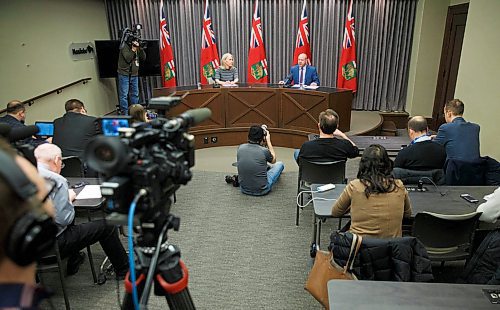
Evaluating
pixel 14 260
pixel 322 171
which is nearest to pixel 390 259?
pixel 322 171

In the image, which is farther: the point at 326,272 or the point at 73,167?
the point at 73,167

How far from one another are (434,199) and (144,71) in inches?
230

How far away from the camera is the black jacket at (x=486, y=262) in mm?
1999

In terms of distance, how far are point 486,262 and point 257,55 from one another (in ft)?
19.0

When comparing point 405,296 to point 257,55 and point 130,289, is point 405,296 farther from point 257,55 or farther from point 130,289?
point 257,55

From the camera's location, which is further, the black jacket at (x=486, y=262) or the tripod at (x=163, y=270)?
the black jacket at (x=486, y=262)

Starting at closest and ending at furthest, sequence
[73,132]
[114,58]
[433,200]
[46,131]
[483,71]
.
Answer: [433,200] < [73,132] < [46,131] < [483,71] < [114,58]

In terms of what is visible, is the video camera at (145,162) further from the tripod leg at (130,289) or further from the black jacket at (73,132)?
the black jacket at (73,132)

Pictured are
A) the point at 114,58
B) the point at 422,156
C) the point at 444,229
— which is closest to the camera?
the point at 444,229

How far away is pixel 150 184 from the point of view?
98 centimetres

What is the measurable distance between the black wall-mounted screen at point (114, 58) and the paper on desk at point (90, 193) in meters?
4.66

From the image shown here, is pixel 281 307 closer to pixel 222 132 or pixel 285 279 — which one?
pixel 285 279

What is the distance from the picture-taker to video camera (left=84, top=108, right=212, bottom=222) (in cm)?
90

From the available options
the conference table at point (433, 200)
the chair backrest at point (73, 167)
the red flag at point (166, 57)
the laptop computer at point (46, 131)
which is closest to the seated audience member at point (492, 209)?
the conference table at point (433, 200)
